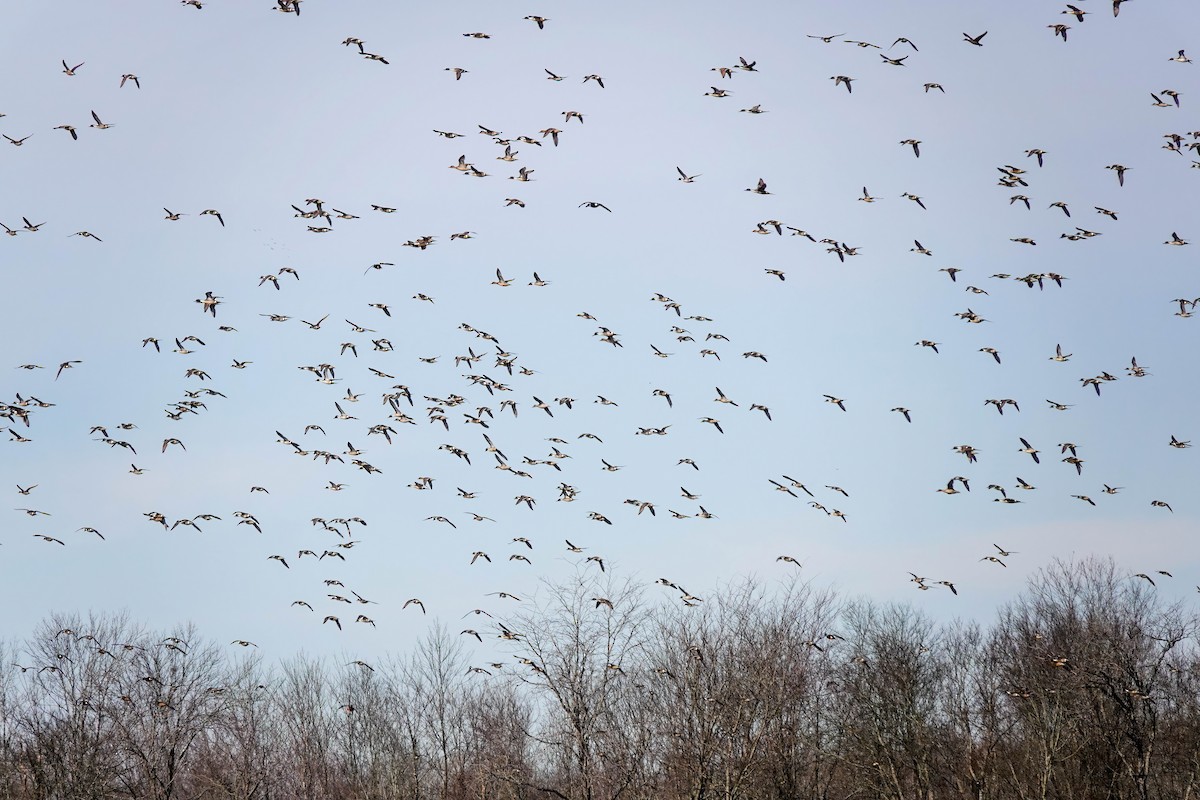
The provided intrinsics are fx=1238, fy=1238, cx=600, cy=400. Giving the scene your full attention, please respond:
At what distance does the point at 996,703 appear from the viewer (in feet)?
192

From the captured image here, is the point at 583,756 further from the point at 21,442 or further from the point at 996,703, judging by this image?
the point at 996,703

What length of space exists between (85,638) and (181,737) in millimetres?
6068

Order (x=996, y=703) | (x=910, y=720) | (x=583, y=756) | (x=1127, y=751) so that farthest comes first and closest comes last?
(x=996, y=703) → (x=910, y=720) → (x=1127, y=751) → (x=583, y=756)

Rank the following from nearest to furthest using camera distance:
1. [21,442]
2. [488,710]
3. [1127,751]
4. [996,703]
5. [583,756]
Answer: [583,756]
[21,442]
[1127,751]
[996,703]
[488,710]

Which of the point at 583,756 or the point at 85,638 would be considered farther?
the point at 85,638

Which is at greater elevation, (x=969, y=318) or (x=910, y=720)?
(x=969, y=318)

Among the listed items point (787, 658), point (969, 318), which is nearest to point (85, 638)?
point (787, 658)

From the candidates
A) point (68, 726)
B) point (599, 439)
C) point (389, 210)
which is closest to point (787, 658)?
point (599, 439)

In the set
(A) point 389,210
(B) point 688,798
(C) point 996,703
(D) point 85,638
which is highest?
(A) point 389,210

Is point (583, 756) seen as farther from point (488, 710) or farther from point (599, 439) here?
point (488, 710)

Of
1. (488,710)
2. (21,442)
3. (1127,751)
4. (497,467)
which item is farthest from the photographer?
(488,710)

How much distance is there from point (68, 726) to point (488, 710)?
22024 millimetres

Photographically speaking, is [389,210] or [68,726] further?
[68,726]

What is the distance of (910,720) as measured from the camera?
49.5m
